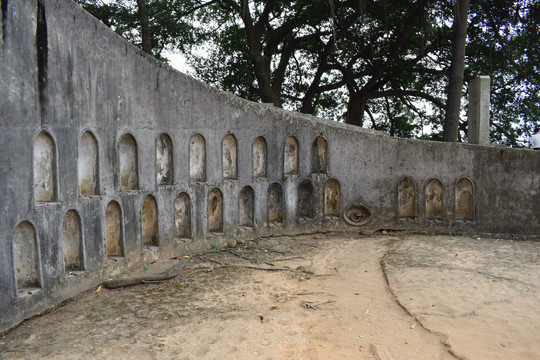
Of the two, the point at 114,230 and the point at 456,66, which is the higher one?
the point at 456,66

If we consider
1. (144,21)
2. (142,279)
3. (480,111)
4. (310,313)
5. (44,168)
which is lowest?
(310,313)

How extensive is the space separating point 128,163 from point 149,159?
0.90 feet

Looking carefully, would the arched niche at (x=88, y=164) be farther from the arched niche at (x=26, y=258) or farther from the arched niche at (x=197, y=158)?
the arched niche at (x=197, y=158)

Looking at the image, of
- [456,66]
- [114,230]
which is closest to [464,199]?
[456,66]

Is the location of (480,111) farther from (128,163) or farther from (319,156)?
(128,163)

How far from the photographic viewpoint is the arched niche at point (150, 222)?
5543 mm

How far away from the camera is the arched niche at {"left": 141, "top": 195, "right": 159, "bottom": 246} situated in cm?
554

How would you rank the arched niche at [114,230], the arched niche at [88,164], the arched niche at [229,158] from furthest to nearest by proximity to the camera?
the arched niche at [229,158] → the arched niche at [114,230] → the arched niche at [88,164]

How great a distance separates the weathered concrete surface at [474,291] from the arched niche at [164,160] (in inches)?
117

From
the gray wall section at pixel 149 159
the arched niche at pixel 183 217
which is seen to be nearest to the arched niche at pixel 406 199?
the gray wall section at pixel 149 159

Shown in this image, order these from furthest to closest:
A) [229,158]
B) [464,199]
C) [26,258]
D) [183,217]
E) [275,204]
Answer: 1. [464,199]
2. [275,204]
3. [229,158]
4. [183,217]
5. [26,258]

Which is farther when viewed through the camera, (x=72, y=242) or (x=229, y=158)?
(x=229, y=158)

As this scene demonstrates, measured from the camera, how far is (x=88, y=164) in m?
4.68

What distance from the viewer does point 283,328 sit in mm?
3789
